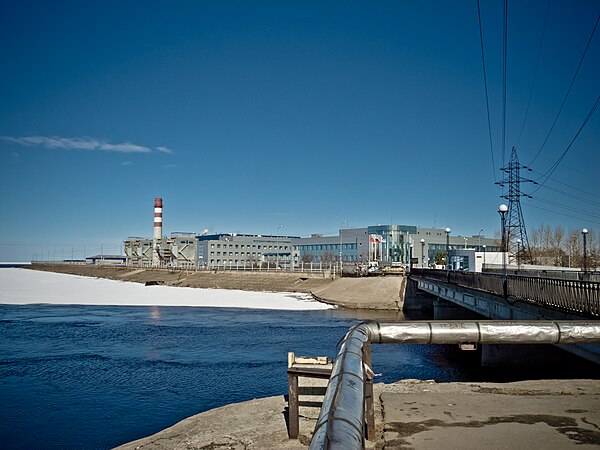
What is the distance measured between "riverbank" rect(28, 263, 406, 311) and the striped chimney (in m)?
11.4

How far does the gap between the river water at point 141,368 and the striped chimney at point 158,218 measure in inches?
3966

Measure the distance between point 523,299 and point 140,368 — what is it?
1702 centimetres

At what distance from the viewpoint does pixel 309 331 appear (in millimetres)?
37562

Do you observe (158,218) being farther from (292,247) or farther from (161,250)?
(292,247)

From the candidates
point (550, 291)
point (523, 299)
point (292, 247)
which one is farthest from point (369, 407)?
point (292, 247)

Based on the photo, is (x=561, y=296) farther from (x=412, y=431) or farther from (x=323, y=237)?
(x=323, y=237)

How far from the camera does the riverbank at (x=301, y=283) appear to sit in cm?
6275

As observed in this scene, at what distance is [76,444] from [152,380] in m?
7.24

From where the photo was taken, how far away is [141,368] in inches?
934

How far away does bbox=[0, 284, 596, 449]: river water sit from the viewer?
15.8 m

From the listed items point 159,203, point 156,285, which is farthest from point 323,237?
point 156,285

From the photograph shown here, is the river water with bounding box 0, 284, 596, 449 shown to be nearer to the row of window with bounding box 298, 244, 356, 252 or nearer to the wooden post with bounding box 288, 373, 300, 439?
the wooden post with bounding box 288, 373, 300, 439

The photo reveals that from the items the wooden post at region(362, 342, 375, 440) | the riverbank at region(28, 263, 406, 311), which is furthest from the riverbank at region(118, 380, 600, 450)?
the riverbank at region(28, 263, 406, 311)

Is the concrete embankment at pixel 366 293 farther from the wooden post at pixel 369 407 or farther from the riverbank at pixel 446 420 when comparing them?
the wooden post at pixel 369 407
